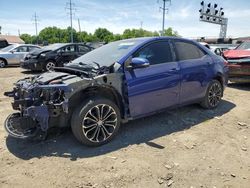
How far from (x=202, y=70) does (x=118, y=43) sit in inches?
71.8

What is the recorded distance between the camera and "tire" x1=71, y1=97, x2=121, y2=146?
3.68m

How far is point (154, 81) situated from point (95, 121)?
124 cm

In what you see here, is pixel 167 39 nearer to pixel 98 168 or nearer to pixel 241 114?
pixel 241 114

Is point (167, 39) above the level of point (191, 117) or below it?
above

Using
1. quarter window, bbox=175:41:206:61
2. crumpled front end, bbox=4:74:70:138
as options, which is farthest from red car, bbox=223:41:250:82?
crumpled front end, bbox=4:74:70:138

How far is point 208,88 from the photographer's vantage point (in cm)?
546

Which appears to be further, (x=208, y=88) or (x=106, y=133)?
(x=208, y=88)

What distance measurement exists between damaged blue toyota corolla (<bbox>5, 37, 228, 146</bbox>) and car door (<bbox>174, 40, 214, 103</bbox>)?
0.06 ft

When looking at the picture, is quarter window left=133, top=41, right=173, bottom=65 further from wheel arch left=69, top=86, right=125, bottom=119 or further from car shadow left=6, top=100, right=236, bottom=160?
car shadow left=6, top=100, right=236, bottom=160

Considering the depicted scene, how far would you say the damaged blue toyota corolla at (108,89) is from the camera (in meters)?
3.62

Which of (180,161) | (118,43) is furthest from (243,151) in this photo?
(118,43)

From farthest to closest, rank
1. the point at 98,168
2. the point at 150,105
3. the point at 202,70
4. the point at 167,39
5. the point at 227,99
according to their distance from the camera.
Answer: the point at 227,99 → the point at 202,70 → the point at 167,39 → the point at 150,105 → the point at 98,168

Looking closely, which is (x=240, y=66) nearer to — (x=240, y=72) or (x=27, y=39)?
(x=240, y=72)

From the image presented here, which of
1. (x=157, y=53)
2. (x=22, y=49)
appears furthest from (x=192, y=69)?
(x=22, y=49)
